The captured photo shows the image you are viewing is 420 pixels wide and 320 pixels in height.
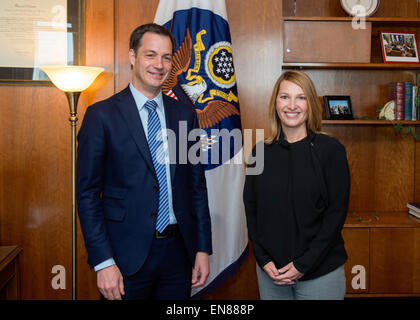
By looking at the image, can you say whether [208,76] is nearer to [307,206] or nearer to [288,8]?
[288,8]

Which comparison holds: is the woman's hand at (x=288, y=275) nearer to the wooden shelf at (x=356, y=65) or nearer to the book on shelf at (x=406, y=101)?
the wooden shelf at (x=356, y=65)

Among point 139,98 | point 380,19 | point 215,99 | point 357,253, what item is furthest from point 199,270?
point 380,19

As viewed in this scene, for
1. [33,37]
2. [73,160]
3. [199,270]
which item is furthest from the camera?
[33,37]

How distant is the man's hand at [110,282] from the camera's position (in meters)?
1.41

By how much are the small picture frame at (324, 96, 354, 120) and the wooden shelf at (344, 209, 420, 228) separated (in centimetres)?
74

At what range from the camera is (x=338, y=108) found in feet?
9.50

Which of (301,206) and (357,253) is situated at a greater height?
(301,206)

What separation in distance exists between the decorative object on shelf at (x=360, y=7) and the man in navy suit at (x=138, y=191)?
5.60 ft

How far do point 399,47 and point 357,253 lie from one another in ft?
5.08
